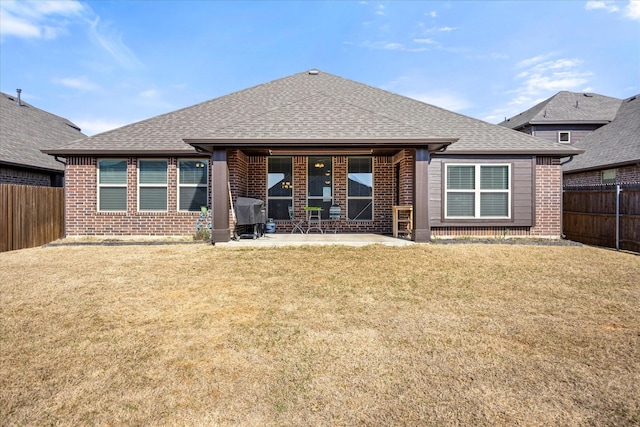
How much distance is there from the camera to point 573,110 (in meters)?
19.1

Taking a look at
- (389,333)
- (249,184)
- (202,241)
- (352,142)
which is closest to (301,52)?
(249,184)

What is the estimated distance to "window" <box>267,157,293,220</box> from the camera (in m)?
11.0

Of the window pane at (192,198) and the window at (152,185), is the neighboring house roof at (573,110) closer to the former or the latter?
the window pane at (192,198)

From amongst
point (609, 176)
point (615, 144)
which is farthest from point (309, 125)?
point (615, 144)

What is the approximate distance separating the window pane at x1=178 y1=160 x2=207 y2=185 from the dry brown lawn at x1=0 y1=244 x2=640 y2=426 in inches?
187

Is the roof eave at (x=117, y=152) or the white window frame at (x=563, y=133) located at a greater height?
the white window frame at (x=563, y=133)

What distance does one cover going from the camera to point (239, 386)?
2.20m

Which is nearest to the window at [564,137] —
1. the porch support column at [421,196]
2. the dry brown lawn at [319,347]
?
the porch support column at [421,196]

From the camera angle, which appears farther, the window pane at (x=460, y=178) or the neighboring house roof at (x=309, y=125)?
the window pane at (x=460, y=178)

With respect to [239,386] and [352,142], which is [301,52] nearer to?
[352,142]

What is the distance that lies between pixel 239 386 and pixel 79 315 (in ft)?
8.48

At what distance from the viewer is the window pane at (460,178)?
9711mm

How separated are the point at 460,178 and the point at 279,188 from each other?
578 centimetres

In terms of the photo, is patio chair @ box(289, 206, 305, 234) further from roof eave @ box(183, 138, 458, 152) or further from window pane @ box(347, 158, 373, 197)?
roof eave @ box(183, 138, 458, 152)
